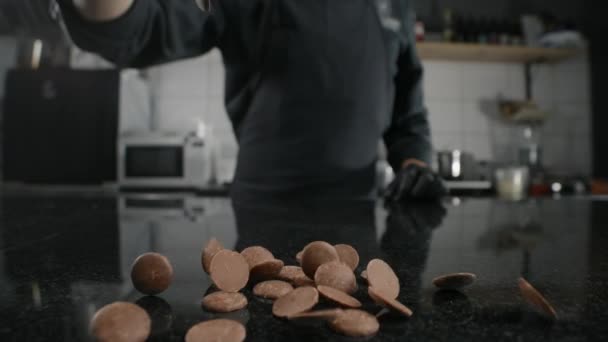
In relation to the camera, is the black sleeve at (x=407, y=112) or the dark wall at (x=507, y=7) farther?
the dark wall at (x=507, y=7)

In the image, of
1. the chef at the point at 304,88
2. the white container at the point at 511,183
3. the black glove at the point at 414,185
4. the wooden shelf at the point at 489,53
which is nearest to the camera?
the black glove at the point at 414,185

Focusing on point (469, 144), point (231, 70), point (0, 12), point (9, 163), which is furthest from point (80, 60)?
point (0, 12)

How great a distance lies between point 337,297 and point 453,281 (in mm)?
79

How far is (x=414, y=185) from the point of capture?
38.3 inches

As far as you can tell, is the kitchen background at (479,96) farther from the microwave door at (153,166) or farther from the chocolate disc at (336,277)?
the chocolate disc at (336,277)

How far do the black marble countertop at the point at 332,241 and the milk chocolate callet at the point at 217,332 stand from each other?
0.01m

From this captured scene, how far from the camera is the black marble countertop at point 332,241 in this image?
225 mm

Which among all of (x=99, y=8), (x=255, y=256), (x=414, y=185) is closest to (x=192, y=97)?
(x=414, y=185)

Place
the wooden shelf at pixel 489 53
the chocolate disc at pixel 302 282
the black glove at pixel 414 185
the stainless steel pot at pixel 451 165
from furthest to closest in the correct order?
1. the wooden shelf at pixel 489 53
2. the stainless steel pot at pixel 451 165
3. the black glove at pixel 414 185
4. the chocolate disc at pixel 302 282

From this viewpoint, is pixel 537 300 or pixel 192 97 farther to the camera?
pixel 192 97

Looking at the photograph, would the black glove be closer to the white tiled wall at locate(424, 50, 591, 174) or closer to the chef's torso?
the chef's torso

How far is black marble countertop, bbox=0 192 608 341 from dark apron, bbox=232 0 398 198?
309 millimetres

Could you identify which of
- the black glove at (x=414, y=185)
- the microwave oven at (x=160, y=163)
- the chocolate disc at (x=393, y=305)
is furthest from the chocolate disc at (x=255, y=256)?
the microwave oven at (x=160, y=163)

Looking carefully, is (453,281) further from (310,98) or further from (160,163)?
(160,163)
